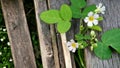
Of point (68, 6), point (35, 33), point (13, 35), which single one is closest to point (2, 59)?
point (35, 33)

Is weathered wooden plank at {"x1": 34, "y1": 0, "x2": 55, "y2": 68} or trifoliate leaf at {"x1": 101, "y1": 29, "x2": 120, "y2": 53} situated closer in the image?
trifoliate leaf at {"x1": 101, "y1": 29, "x2": 120, "y2": 53}

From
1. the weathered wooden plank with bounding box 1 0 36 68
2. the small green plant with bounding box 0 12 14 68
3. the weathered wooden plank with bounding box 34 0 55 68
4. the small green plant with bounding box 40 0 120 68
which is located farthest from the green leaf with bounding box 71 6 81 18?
the small green plant with bounding box 0 12 14 68

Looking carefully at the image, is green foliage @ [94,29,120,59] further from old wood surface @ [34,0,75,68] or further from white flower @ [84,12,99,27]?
old wood surface @ [34,0,75,68]

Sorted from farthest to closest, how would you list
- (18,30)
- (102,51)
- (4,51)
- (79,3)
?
(4,51) < (18,30) < (79,3) < (102,51)

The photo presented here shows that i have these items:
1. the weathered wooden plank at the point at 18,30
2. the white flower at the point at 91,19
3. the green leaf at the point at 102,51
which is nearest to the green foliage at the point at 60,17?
the white flower at the point at 91,19

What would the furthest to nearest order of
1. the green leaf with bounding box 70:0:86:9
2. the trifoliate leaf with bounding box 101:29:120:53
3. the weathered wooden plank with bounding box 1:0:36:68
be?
the weathered wooden plank with bounding box 1:0:36:68 < the green leaf with bounding box 70:0:86:9 < the trifoliate leaf with bounding box 101:29:120:53

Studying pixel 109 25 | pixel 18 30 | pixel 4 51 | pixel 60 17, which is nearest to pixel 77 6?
pixel 60 17

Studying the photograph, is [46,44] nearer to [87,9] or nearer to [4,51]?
[87,9]

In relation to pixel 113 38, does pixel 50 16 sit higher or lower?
higher
